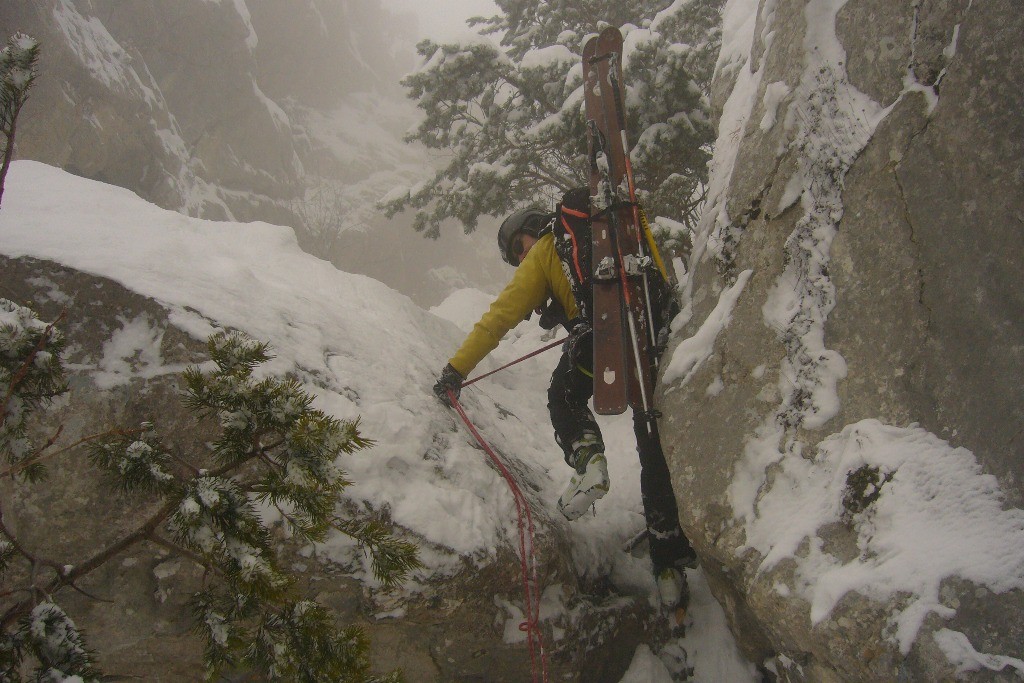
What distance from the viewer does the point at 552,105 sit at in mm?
8359

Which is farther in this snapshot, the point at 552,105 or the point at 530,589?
the point at 552,105

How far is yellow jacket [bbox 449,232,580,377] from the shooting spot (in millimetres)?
3768

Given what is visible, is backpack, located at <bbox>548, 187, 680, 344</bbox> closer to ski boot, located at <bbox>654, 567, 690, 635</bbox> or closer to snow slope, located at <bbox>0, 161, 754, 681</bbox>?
snow slope, located at <bbox>0, 161, 754, 681</bbox>

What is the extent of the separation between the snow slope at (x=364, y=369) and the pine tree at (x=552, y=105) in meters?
3.72

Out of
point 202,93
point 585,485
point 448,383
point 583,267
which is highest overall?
point 202,93

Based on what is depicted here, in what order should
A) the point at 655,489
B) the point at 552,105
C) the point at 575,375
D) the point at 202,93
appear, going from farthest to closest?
the point at 202,93
the point at 552,105
the point at 575,375
the point at 655,489

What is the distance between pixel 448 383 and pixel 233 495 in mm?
2410

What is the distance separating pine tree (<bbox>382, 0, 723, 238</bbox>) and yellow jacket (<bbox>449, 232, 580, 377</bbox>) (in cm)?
328

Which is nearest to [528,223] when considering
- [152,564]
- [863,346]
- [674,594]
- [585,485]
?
[585,485]

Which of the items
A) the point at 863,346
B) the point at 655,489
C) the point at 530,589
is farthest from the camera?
the point at 655,489

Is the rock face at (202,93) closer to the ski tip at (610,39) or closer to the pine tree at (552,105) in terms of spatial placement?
the pine tree at (552,105)

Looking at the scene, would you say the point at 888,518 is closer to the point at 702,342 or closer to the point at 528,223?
the point at 702,342

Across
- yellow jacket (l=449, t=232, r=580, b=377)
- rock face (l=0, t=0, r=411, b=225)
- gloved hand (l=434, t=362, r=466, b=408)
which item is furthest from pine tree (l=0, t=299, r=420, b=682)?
rock face (l=0, t=0, r=411, b=225)

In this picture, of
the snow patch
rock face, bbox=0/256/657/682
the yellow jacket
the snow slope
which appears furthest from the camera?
the yellow jacket
